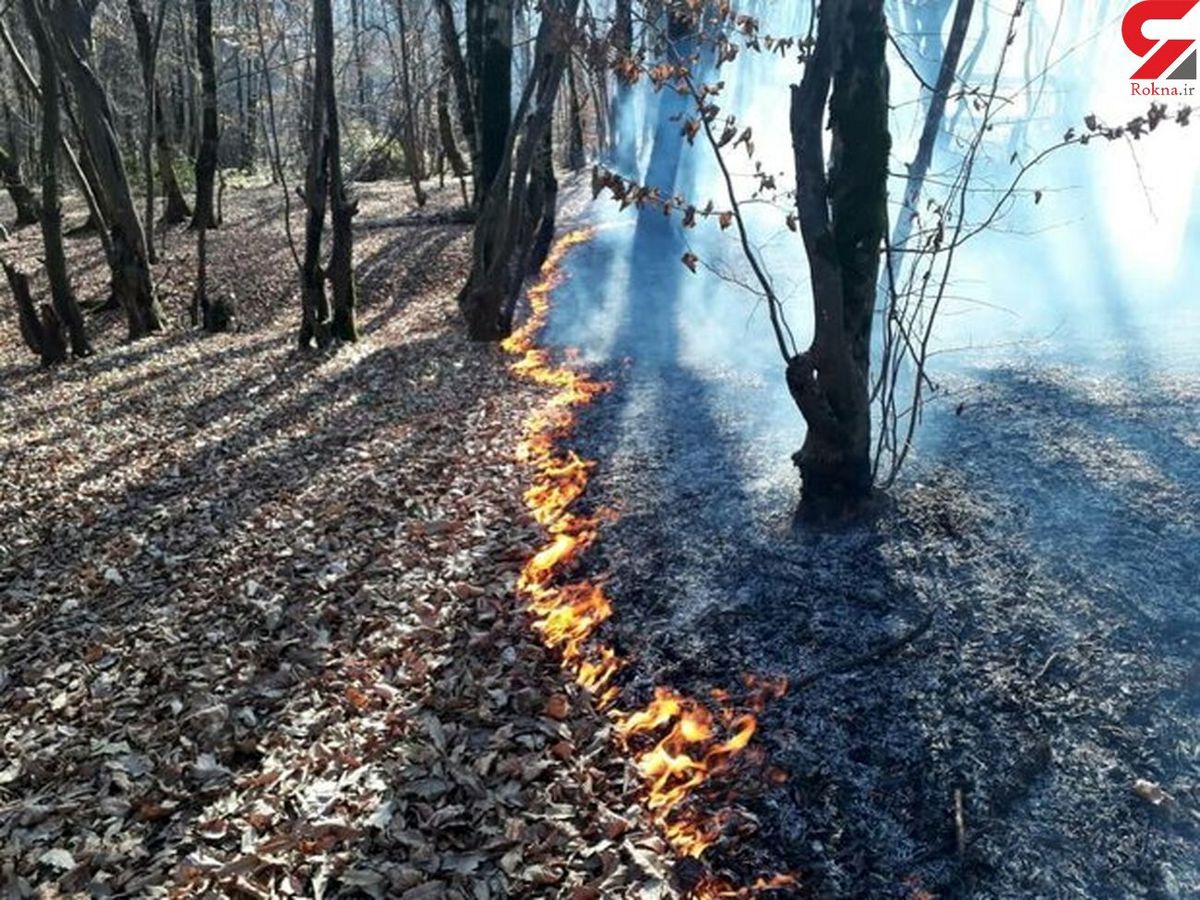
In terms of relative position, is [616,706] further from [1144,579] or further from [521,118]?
[521,118]

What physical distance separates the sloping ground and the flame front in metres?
0.14

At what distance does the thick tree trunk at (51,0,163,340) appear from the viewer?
10.2 m

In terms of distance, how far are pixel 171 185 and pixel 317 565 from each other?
16.7 meters

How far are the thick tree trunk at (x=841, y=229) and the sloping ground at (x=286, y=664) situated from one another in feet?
7.23

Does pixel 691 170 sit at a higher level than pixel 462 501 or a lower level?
A: higher

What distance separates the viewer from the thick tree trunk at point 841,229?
4.59 m

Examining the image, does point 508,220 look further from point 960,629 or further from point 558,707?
point 960,629

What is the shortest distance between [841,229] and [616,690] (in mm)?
2972

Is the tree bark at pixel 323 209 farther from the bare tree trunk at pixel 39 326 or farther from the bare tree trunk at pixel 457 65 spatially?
the bare tree trunk at pixel 457 65

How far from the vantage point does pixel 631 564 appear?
17.5 ft

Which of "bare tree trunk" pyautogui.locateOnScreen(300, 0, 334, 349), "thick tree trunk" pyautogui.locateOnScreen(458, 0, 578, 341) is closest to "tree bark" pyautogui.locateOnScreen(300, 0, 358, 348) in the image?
"bare tree trunk" pyautogui.locateOnScreen(300, 0, 334, 349)

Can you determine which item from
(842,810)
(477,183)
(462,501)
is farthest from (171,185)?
(842,810)

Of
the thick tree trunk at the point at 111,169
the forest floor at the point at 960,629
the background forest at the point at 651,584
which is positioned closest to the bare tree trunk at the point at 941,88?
the background forest at the point at 651,584

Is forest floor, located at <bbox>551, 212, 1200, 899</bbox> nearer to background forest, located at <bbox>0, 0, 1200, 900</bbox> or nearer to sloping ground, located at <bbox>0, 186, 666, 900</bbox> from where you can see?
background forest, located at <bbox>0, 0, 1200, 900</bbox>
